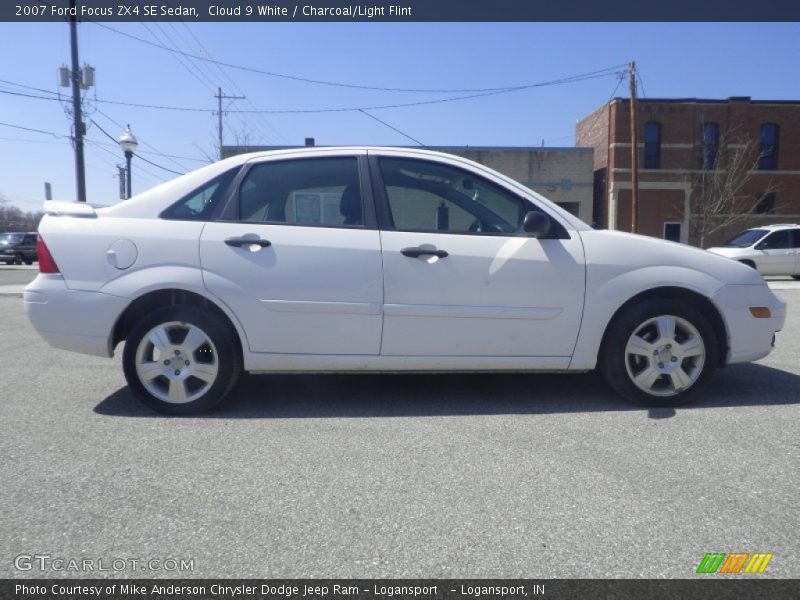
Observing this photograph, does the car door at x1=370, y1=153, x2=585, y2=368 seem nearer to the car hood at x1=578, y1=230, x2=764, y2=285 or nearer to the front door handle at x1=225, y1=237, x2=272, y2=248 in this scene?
the car hood at x1=578, y1=230, x2=764, y2=285

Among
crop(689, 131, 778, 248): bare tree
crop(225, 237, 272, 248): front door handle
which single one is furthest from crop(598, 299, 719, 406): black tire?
crop(689, 131, 778, 248): bare tree

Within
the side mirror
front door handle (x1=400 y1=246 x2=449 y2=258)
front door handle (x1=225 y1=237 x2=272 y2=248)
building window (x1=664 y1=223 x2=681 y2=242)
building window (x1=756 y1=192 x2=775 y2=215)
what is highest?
building window (x1=756 y1=192 x2=775 y2=215)

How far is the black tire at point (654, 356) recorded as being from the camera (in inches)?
158

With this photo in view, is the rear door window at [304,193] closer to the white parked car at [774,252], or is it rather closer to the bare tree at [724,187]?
the white parked car at [774,252]

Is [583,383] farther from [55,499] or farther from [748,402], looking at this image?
[55,499]

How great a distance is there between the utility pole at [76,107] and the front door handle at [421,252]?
1406 centimetres

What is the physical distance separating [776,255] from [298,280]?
17.7m

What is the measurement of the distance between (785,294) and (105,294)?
41.8ft

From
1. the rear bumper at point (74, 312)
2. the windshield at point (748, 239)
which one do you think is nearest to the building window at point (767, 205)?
the windshield at point (748, 239)

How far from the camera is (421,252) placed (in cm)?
392

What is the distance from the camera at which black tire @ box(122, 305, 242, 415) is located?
387 cm

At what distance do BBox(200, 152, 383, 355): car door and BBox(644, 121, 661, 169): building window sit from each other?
31.1 meters

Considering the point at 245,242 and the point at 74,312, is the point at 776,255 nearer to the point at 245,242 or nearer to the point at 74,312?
the point at 245,242

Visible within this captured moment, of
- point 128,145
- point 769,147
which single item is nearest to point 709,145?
point 769,147
